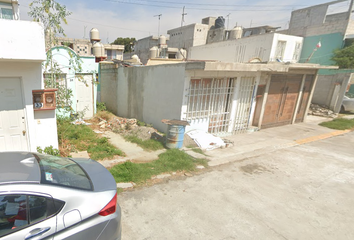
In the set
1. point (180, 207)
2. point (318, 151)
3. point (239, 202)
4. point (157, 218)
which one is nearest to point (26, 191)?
point (157, 218)

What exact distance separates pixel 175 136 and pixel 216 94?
8.74 feet

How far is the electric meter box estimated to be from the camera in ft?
15.2

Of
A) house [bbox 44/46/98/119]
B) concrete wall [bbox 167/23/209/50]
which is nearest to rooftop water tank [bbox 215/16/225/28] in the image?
concrete wall [bbox 167/23/209/50]

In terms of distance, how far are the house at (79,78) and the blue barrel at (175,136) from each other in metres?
4.58

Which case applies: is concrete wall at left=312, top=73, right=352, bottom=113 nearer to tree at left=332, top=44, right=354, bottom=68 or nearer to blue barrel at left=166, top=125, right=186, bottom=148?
tree at left=332, top=44, right=354, bottom=68

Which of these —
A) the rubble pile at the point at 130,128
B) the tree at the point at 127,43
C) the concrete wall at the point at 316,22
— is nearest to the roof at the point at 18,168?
the rubble pile at the point at 130,128

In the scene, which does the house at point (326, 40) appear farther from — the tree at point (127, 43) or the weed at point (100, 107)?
the tree at point (127, 43)

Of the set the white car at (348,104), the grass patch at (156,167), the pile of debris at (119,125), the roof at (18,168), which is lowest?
the pile of debris at (119,125)

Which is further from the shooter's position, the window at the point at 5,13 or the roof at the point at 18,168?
the window at the point at 5,13

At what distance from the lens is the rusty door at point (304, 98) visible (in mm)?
11005

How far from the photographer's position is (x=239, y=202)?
13.0 feet

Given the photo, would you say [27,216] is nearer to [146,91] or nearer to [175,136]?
[175,136]

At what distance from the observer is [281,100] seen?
10070 millimetres

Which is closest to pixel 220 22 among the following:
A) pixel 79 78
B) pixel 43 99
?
pixel 79 78
